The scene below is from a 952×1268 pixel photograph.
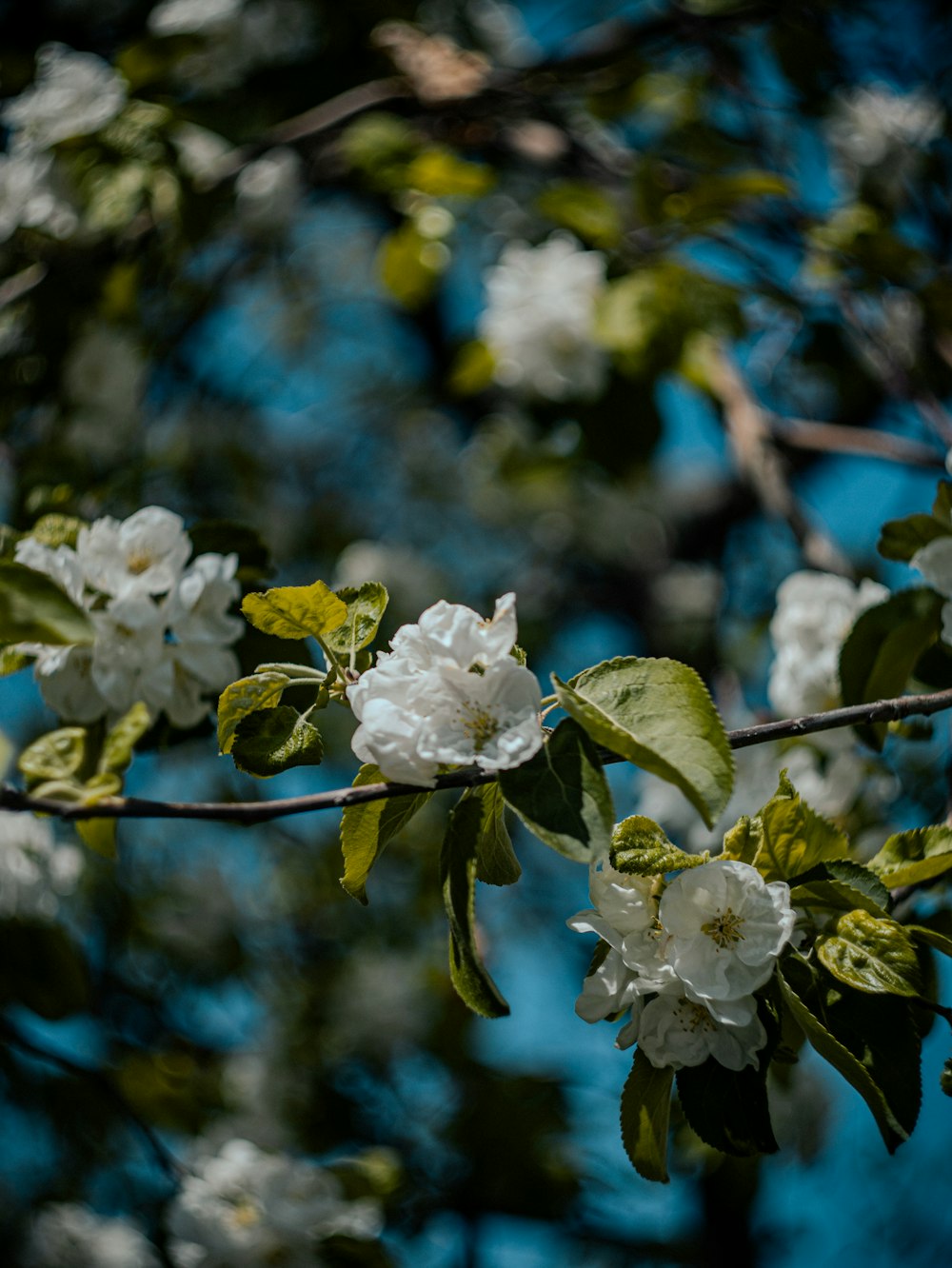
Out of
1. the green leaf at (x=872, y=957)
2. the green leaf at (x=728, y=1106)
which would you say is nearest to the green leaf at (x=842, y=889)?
the green leaf at (x=872, y=957)

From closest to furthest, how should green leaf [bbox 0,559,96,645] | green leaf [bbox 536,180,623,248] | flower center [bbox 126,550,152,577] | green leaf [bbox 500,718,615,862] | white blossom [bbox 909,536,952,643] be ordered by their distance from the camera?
green leaf [bbox 500,718,615,862] < green leaf [bbox 0,559,96,645] < white blossom [bbox 909,536,952,643] < flower center [bbox 126,550,152,577] < green leaf [bbox 536,180,623,248]

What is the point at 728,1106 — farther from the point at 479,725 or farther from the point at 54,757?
the point at 54,757

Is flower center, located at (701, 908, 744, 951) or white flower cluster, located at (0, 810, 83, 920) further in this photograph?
Result: white flower cluster, located at (0, 810, 83, 920)

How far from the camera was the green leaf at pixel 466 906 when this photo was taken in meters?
0.72

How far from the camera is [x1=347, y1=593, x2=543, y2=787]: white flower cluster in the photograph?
0.70 metres

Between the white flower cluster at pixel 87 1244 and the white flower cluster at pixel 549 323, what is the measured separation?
1.78 metres

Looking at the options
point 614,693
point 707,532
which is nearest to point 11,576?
point 614,693

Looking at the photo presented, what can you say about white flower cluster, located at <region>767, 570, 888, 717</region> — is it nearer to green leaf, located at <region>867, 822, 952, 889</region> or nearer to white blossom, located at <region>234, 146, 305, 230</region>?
green leaf, located at <region>867, 822, 952, 889</region>

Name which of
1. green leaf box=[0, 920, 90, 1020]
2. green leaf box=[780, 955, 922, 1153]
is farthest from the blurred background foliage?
green leaf box=[780, 955, 922, 1153]

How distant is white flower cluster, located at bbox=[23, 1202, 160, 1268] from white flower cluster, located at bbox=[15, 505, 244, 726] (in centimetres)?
142

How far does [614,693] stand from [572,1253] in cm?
231

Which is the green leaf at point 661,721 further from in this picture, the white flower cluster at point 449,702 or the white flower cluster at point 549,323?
the white flower cluster at point 549,323

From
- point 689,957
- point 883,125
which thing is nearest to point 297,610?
point 689,957

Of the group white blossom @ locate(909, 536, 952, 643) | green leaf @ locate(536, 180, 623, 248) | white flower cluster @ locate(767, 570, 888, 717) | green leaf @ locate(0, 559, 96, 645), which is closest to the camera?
green leaf @ locate(0, 559, 96, 645)
